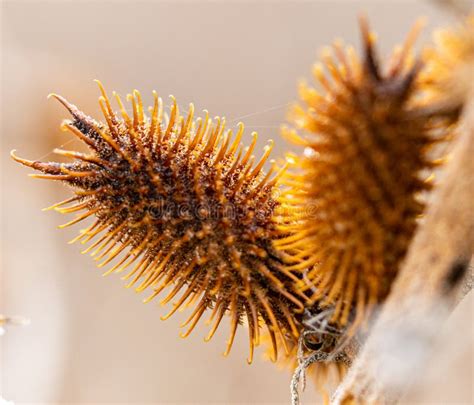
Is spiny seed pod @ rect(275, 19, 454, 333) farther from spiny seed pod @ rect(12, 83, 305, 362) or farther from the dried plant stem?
spiny seed pod @ rect(12, 83, 305, 362)

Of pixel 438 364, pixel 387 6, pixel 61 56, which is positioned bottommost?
pixel 438 364

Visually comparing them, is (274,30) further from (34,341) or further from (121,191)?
(121,191)

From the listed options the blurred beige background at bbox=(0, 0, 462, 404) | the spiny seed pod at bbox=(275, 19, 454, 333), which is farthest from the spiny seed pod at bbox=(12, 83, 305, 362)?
the blurred beige background at bbox=(0, 0, 462, 404)

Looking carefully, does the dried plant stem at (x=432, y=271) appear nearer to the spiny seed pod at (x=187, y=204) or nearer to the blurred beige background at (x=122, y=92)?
the spiny seed pod at (x=187, y=204)

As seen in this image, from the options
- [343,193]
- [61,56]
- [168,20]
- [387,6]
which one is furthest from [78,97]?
[343,193]

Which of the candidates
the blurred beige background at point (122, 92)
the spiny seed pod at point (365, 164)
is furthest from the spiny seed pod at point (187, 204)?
the blurred beige background at point (122, 92)

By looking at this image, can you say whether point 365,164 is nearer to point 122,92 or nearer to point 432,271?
point 432,271
